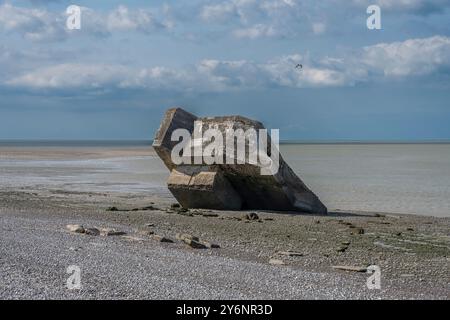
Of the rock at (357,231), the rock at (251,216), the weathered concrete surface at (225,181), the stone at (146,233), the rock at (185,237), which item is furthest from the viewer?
the weathered concrete surface at (225,181)

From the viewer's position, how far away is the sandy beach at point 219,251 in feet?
31.3

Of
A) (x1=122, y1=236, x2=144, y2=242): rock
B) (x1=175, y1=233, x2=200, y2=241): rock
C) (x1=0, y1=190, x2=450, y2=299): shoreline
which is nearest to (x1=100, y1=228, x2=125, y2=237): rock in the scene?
(x1=0, y1=190, x2=450, y2=299): shoreline

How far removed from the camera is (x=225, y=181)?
21156 mm

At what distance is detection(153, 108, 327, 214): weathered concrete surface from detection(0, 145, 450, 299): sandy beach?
1.77 ft

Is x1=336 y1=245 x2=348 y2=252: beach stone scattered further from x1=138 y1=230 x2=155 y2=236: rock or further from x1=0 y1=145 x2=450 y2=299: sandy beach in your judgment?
x1=138 y1=230 x2=155 y2=236: rock

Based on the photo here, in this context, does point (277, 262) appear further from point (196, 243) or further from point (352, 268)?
point (196, 243)

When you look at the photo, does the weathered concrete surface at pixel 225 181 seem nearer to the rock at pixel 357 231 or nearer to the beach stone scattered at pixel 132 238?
the rock at pixel 357 231

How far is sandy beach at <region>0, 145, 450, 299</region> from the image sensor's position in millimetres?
9555

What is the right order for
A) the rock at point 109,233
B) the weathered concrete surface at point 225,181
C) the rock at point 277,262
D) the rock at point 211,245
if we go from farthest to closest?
the weathered concrete surface at point 225,181, the rock at point 109,233, the rock at point 211,245, the rock at point 277,262

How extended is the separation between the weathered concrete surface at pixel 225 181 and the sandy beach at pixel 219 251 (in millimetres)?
538

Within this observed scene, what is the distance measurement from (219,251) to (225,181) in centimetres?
759

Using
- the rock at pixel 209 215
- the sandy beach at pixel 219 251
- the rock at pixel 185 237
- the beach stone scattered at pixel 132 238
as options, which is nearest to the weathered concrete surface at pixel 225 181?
the sandy beach at pixel 219 251

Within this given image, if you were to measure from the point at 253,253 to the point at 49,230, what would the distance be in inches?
184
